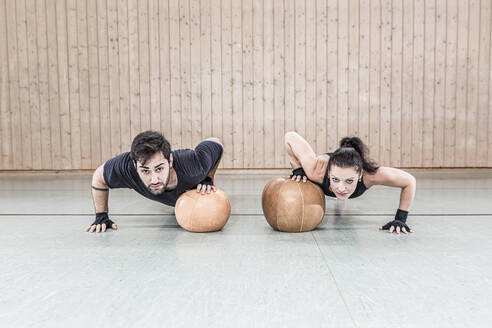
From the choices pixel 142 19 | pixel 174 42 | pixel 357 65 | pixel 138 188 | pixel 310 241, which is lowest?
pixel 310 241

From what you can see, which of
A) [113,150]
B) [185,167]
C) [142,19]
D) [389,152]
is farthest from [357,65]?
[185,167]

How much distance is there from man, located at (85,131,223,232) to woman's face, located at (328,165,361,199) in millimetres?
909

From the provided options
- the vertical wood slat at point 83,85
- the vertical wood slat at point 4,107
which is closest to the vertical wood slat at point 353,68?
the vertical wood slat at point 83,85

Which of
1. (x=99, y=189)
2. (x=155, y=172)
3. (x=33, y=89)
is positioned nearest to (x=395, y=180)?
(x=155, y=172)

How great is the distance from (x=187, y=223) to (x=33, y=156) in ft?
19.6

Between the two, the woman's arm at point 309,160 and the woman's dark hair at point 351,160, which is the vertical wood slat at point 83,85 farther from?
the woman's dark hair at point 351,160

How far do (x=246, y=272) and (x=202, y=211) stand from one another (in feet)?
2.82

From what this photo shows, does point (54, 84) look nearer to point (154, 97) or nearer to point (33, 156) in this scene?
point (33, 156)

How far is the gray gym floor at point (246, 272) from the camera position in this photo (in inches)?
57.9

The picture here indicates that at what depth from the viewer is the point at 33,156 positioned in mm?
7391

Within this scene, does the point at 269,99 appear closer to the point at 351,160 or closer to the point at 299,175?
the point at 299,175

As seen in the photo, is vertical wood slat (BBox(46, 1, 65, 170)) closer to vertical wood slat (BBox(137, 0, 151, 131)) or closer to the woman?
vertical wood slat (BBox(137, 0, 151, 131))

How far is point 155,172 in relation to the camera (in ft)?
8.16

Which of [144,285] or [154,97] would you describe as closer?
[144,285]
